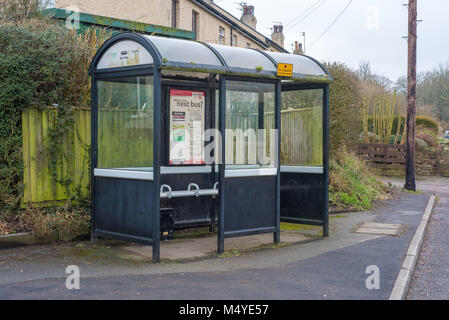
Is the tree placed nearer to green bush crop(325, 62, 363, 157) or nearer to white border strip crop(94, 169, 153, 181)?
green bush crop(325, 62, 363, 157)

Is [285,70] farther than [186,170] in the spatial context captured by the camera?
No

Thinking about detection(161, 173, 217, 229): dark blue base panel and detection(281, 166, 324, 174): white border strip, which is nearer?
detection(161, 173, 217, 229): dark blue base panel

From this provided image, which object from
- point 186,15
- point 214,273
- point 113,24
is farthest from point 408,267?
point 186,15

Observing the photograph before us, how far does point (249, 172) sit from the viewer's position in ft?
26.6

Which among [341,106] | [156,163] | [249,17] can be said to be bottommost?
[156,163]

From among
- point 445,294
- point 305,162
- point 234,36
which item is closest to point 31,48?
point 305,162

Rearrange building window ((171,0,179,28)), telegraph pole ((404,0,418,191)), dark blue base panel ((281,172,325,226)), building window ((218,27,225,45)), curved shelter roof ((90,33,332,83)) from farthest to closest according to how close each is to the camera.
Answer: building window ((218,27,225,45)) < building window ((171,0,179,28)) < telegraph pole ((404,0,418,191)) < dark blue base panel ((281,172,325,226)) < curved shelter roof ((90,33,332,83))

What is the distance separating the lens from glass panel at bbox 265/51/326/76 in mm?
8749

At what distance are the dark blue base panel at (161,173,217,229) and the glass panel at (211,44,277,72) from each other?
216cm

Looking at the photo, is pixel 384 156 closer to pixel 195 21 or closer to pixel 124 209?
pixel 195 21

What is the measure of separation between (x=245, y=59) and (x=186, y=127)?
5.39 ft

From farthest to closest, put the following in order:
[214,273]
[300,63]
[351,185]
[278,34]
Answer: [278,34]
[351,185]
[300,63]
[214,273]

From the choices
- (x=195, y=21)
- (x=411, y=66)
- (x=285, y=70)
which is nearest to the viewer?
(x=285, y=70)

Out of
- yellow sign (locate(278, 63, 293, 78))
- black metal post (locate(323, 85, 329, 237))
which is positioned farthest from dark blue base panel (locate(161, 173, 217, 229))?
yellow sign (locate(278, 63, 293, 78))
